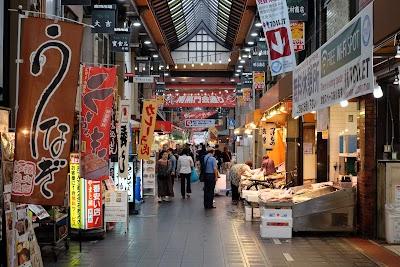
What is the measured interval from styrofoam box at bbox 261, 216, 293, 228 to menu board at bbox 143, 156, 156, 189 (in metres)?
8.03

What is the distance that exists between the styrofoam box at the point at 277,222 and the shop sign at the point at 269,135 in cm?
1042

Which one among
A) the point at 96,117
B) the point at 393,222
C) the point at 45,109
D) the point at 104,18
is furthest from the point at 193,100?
the point at 45,109

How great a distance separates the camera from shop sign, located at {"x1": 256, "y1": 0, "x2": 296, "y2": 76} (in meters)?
10.6

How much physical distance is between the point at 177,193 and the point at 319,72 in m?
14.3

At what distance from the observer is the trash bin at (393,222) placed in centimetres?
1010

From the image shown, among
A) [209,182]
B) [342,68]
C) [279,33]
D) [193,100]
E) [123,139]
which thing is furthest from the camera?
[193,100]

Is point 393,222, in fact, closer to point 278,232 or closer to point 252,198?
point 278,232

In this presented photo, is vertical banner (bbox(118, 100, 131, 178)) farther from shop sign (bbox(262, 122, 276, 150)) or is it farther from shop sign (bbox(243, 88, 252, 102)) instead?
shop sign (bbox(243, 88, 252, 102))

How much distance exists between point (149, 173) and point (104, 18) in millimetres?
6792

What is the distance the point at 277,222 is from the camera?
36.4 ft

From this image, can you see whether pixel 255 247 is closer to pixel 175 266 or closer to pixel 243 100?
pixel 175 266

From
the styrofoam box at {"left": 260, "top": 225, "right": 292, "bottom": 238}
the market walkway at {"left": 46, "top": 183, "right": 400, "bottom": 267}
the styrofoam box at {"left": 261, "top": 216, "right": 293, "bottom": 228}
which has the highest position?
the styrofoam box at {"left": 261, "top": 216, "right": 293, "bottom": 228}

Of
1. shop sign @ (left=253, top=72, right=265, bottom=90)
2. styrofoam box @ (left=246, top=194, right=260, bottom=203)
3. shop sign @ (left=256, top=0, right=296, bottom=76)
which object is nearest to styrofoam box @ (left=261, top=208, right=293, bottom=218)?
styrofoam box @ (left=246, top=194, right=260, bottom=203)

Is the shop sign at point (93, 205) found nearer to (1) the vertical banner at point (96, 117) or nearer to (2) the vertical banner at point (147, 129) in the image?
(1) the vertical banner at point (96, 117)
